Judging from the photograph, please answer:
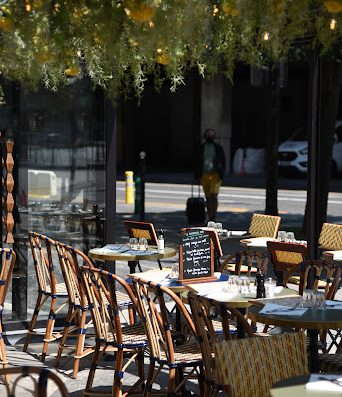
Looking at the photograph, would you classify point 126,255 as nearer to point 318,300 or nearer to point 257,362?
point 318,300

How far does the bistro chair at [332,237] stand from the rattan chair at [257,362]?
6.05 meters

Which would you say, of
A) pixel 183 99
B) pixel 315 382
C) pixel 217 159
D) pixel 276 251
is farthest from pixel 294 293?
pixel 183 99

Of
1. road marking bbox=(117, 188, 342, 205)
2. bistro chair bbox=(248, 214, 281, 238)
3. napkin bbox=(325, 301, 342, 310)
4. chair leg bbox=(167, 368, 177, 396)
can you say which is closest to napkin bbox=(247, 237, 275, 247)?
bistro chair bbox=(248, 214, 281, 238)

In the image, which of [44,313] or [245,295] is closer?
[245,295]

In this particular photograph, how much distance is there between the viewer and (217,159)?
19.7 metres

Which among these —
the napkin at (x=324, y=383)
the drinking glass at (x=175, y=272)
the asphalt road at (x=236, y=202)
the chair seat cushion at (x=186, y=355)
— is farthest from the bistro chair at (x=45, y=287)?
the asphalt road at (x=236, y=202)

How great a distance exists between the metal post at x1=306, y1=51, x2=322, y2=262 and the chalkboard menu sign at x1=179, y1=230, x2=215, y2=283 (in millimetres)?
1593

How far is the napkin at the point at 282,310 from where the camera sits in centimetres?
632

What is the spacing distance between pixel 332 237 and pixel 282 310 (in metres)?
5.04

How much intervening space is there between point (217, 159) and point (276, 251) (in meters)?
10.4

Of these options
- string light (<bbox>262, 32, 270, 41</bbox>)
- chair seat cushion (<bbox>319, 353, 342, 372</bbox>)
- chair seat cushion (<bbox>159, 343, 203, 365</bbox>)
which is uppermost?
string light (<bbox>262, 32, 270, 41</bbox>)

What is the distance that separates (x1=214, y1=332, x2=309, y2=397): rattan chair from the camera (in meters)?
5.09

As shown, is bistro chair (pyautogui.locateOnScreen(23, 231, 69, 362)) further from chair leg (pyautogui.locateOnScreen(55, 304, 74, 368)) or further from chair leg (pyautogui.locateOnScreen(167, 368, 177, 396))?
chair leg (pyautogui.locateOnScreen(167, 368, 177, 396))

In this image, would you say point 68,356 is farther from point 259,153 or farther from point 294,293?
point 259,153
